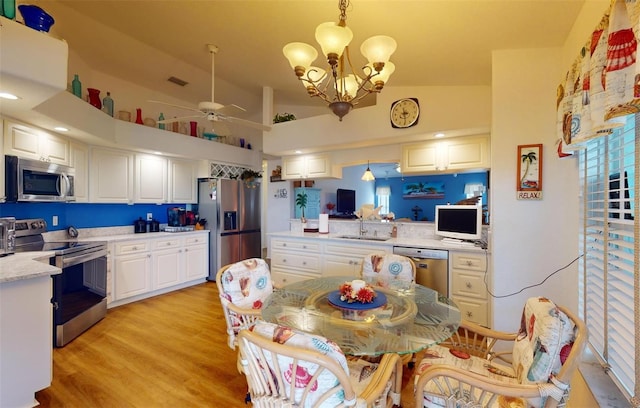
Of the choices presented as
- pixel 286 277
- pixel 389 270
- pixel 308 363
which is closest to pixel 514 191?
pixel 389 270

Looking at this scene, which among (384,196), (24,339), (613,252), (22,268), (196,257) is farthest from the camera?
(384,196)

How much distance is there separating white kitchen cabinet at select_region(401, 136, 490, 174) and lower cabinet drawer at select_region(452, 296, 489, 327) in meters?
1.47

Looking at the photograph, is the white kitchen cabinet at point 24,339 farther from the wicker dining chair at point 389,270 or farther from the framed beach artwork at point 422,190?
the framed beach artwork at point 422,190

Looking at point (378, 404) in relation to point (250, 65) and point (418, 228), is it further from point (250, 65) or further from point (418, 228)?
point (250, 65)

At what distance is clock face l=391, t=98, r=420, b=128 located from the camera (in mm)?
3123

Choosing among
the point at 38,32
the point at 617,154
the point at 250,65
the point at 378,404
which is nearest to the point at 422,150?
the point at 617,154

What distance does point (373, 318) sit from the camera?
150cm

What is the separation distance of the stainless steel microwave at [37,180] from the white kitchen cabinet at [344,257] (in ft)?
10.1

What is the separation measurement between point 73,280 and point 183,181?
7.21 ft

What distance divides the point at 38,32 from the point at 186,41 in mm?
1472

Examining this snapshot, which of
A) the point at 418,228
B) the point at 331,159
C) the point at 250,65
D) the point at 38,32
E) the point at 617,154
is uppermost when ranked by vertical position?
the point at 250,65

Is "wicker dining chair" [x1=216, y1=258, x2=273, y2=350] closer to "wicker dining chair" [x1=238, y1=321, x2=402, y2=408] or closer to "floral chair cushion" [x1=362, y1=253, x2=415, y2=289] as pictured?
"wicker dining chair" [x1=238, y1=321, x2=402, y2=408]

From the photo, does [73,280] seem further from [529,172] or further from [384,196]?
[384,196]

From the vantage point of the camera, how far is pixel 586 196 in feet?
5.45
